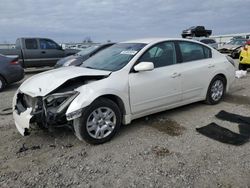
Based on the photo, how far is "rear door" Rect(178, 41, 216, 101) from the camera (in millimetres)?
5090

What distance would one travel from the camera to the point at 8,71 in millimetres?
8414

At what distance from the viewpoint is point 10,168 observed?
3.36 m

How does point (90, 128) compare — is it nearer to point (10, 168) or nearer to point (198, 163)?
point (10, 168)

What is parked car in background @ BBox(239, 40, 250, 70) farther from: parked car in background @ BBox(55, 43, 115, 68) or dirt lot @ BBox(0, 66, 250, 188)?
dirt lot @ BBox(0, 66, 250, 188)

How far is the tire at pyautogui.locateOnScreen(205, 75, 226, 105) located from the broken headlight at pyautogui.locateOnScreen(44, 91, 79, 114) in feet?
10.5

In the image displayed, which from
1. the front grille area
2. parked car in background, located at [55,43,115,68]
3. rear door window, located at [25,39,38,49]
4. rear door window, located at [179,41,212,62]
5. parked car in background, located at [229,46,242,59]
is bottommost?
parked car in background, located at [229,46,242,59]

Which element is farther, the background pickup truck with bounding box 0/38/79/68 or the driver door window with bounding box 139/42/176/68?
the background pickup truck with bounding box 0/38/79/68

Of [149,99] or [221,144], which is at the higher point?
[149,99]

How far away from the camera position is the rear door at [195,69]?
16.7ft

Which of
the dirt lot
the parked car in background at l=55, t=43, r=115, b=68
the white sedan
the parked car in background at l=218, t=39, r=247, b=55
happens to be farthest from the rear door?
the parked car in background at l=218, t=39, r=247, b=55

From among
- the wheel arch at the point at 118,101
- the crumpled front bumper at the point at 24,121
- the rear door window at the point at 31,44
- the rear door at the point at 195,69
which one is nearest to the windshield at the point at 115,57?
the wheel arch at the point at 118,101

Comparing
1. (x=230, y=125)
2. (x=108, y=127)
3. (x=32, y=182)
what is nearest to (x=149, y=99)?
(x=108, y=127)

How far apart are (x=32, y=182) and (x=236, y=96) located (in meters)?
5.44

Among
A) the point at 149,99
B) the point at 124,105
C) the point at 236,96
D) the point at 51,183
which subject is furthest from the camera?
the point at 236,96
